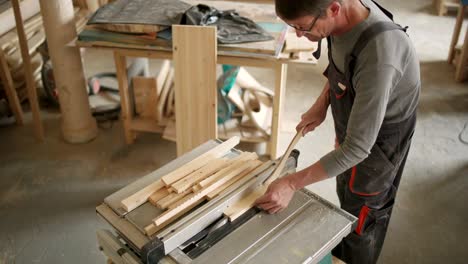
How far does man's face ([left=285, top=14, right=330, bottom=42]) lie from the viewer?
122 cm

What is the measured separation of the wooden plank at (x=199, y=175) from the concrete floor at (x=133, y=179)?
1099 mm

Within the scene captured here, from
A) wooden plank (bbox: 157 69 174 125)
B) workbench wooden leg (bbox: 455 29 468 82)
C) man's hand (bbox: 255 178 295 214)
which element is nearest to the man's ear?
man's hand (bbox: 255 178 295 214)

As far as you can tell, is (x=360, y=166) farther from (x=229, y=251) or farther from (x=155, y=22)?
(x=155, y=22)

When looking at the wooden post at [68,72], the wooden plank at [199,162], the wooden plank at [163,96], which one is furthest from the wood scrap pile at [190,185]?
the wooden post at [68,72]

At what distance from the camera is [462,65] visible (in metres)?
3.82

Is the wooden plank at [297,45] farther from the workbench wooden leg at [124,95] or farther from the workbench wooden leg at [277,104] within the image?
the workbench wooden leg at [124,95]

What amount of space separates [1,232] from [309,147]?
1985 mm

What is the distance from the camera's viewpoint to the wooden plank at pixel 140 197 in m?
1.37

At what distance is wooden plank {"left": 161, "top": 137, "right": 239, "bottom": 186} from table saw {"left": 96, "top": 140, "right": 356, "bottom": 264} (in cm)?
11

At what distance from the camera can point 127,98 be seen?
2971 millimetres

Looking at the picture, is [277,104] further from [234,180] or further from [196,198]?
[196,198]

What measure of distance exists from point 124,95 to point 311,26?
6.34 feet

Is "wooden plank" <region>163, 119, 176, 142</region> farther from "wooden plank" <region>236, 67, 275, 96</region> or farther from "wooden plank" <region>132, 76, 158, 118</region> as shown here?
"wooden plank" <region>236, 67, 275, 96</region>

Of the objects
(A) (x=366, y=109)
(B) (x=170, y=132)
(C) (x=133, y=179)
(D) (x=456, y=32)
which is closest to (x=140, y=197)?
(A) (x=366, y=109)
